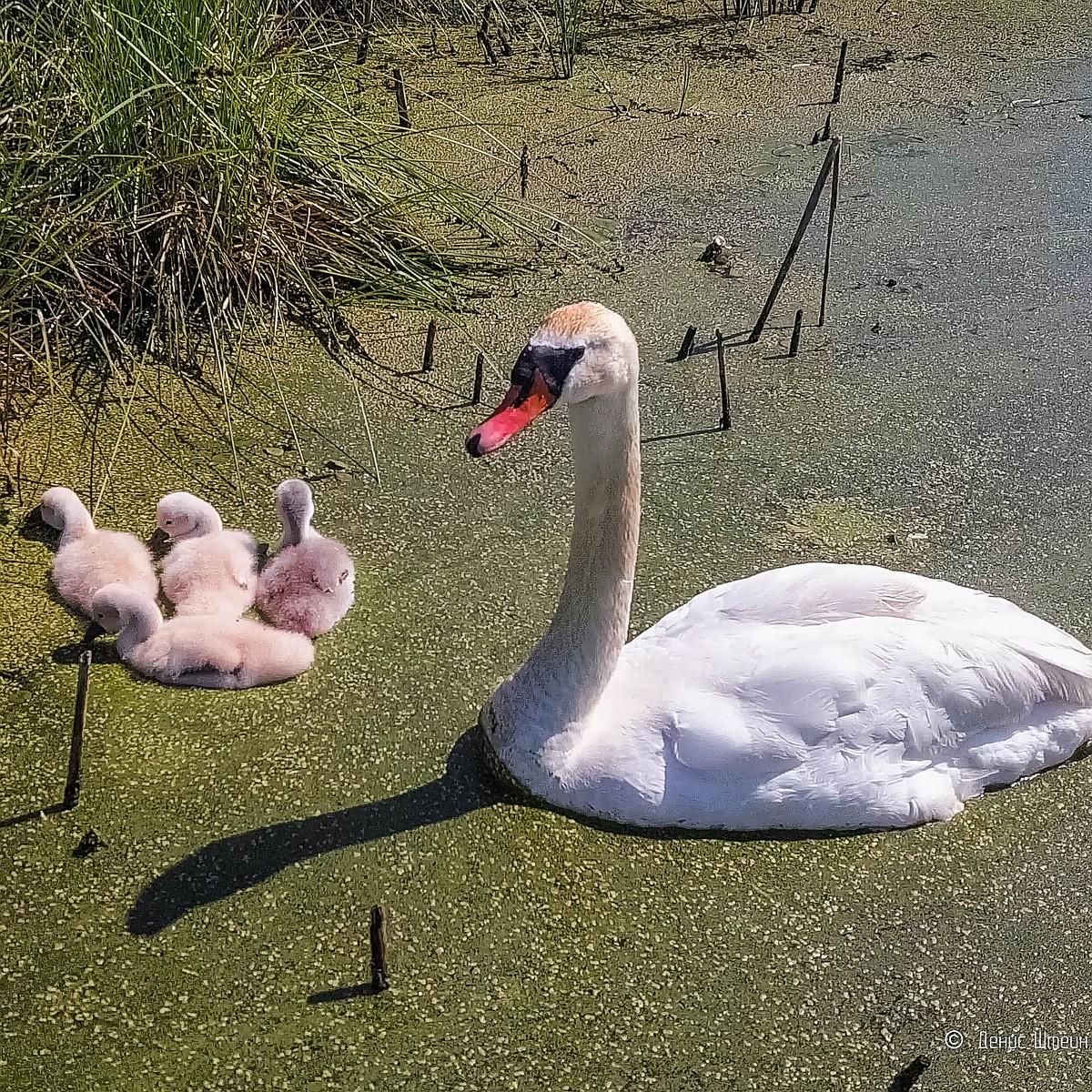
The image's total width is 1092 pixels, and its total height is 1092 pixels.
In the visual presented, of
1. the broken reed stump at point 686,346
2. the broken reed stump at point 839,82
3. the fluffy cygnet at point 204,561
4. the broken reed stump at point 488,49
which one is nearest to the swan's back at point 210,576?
the fluffy cygnet at point 204,561

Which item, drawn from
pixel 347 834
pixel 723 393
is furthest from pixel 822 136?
pixel 347 834

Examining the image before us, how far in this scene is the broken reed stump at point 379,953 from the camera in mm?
2020

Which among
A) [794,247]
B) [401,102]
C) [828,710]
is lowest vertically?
[828,710]

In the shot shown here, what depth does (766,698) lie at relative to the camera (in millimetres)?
2293

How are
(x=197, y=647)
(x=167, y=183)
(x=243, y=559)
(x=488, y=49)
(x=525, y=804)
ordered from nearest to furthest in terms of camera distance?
(x=525, y=804) → (x=197, y=647) → (x=243, y=559) → (x=167, y=183) → (x=488, y=49)

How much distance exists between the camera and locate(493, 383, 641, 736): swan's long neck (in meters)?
2.28

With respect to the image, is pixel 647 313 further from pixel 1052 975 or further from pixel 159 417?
pixel 1052 975

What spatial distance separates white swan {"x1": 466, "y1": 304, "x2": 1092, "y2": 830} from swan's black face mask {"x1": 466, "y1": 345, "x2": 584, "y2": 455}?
0.10 meters

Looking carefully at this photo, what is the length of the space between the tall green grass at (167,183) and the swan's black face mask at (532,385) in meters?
1.60

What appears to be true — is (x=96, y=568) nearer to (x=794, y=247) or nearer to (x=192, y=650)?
(x=192, y=650)

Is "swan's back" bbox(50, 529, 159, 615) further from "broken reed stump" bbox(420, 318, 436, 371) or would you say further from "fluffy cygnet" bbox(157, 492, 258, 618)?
"broken reed stump" bbox(420, 318, 436, 371)

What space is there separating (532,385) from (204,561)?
1.05 meters

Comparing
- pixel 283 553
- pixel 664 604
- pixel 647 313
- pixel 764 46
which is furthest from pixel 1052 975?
pixel 764 46

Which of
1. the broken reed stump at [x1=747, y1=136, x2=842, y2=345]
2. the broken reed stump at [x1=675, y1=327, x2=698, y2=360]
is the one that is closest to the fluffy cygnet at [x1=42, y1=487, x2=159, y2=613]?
the broken reed stump at [x1=675, y1=327, x2=698, y2=360]
